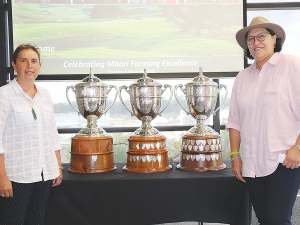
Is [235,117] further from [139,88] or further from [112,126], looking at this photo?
[112,126]

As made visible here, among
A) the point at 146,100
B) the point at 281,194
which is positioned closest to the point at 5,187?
the point at 146,100

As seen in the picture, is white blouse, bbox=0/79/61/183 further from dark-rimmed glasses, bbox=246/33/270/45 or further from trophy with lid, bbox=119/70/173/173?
dark-rimmed glasses, bbox=246/33/270/45

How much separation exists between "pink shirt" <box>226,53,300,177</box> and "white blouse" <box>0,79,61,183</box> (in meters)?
1.13

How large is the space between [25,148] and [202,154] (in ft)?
4.06

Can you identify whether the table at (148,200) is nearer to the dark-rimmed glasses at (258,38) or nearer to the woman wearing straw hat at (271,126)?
the woman wearing straw hat at (271,126)

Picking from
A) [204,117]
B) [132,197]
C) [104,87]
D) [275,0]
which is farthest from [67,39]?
[275,0]

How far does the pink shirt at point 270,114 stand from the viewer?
1.44 metres

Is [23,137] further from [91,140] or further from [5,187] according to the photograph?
[91,140]

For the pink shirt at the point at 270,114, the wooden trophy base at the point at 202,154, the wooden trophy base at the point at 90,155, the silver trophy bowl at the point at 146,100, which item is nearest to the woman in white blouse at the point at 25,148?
the wooden trophy base at the point at 90,155

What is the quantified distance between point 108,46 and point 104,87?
915 mm

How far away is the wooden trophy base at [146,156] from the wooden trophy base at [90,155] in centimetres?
18

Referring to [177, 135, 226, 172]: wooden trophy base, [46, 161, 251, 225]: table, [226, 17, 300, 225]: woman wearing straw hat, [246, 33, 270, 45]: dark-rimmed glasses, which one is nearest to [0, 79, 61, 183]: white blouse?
[46, 161, 251, 225]: table

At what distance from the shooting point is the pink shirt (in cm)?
144

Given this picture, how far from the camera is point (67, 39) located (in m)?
2.97
